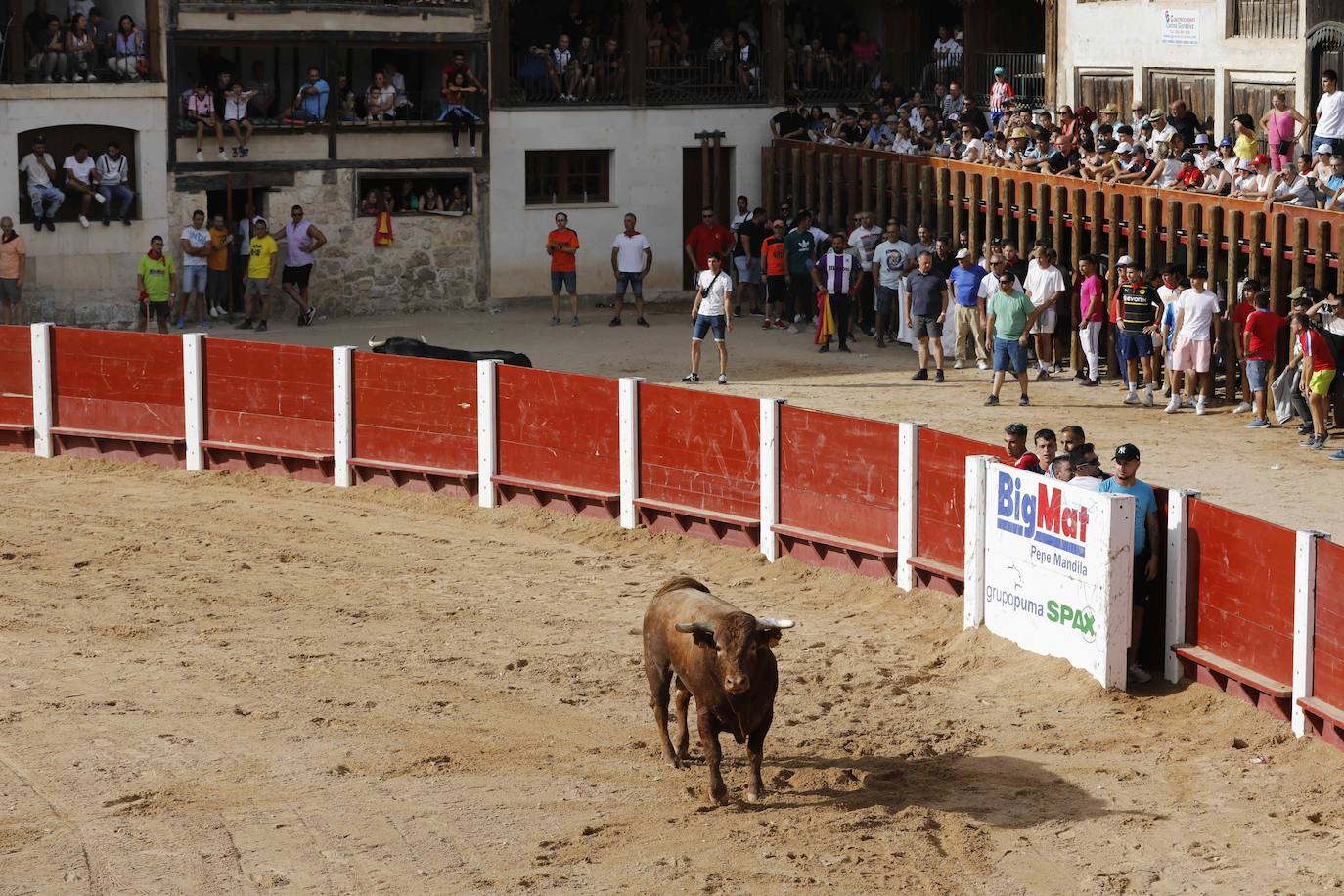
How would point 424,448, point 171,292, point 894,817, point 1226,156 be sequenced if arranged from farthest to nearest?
1. point 171,292
2. point 1226,156
3. point 424,448
4. point 894,817

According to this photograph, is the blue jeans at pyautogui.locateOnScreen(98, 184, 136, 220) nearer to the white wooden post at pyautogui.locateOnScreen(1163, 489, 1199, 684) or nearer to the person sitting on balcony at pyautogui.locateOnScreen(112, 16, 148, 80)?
the person sitting on balcony at pyautogui.locateOnScreen(112, 16, 148, 80)

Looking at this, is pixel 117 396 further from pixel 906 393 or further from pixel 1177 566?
pixel 1177 566

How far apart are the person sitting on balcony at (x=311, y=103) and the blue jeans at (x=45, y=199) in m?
3.20

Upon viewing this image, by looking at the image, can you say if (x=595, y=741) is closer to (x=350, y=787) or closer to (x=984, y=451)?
(x=350, y=787)

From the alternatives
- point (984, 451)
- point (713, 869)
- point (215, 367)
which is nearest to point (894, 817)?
point (713, 869)

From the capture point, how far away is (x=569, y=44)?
95.5 ft

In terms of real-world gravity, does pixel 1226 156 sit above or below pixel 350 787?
above

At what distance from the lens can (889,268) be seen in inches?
946

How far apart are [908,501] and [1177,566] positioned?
2690 mm

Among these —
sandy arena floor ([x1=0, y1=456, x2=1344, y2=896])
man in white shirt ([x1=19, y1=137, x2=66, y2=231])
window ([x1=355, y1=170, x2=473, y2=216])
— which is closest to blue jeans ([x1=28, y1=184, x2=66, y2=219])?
man in white shirt ([x1=19, y1=137, x2=66, y2=231])

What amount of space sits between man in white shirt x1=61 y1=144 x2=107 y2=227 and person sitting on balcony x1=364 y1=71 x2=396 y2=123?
379cm

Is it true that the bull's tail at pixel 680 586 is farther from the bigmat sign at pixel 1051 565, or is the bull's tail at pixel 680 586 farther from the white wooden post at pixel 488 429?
the white wooden post at pixel 488 429

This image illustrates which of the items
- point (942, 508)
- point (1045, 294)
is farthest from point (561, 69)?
point (942, 508)

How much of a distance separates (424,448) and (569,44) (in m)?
12.8
